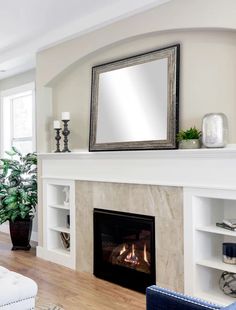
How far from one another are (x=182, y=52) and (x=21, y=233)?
A: 3.40 m

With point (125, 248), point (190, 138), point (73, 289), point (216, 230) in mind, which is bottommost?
point (73, 289)

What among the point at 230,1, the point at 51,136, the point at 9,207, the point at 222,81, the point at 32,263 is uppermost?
the point at 230,1

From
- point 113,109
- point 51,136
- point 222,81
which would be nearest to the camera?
point 222,81

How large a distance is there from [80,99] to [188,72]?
1583mm

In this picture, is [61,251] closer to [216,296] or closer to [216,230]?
[216,296]

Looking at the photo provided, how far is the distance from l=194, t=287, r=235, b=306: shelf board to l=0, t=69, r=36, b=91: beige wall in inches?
165

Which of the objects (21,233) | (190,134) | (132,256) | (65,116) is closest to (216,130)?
(190,134)

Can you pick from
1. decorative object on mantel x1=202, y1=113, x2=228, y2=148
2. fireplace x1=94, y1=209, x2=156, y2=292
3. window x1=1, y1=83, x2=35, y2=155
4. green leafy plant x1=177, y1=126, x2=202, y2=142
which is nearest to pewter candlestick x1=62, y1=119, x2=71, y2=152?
fireplace x1=94, y1=209, x2=156, y2=292

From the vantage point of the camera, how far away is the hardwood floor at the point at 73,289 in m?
3.45

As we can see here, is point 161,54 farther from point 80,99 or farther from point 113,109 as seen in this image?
point 80,99

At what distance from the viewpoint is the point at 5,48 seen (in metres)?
5.42

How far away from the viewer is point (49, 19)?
14.2 feet

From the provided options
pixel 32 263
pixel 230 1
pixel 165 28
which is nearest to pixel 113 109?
pixel 165 28

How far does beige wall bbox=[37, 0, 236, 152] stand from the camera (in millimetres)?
3262
